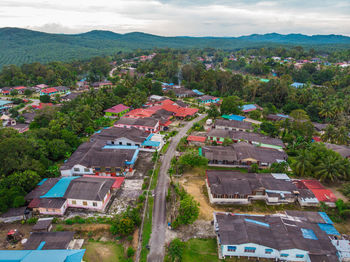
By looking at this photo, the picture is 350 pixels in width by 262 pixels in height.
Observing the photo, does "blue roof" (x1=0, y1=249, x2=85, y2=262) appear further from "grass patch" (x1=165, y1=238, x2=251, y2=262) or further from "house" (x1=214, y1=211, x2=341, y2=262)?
"house" (x1=214, y1=211, x2=341, y2=262)

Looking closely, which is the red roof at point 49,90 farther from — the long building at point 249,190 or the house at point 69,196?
the long building at point 249,190

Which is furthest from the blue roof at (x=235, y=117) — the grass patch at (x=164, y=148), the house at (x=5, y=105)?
the house at (x=5, y=105)

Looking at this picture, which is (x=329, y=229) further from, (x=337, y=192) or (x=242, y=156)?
(x=242, y=156)

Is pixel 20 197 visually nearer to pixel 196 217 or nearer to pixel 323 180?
pixel 196 217

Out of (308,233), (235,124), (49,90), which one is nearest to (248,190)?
(308,233)

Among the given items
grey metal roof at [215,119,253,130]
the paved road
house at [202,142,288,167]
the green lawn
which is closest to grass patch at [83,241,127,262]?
the paved road

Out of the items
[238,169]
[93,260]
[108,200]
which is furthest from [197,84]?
[93,260]

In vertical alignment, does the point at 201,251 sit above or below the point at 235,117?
below
